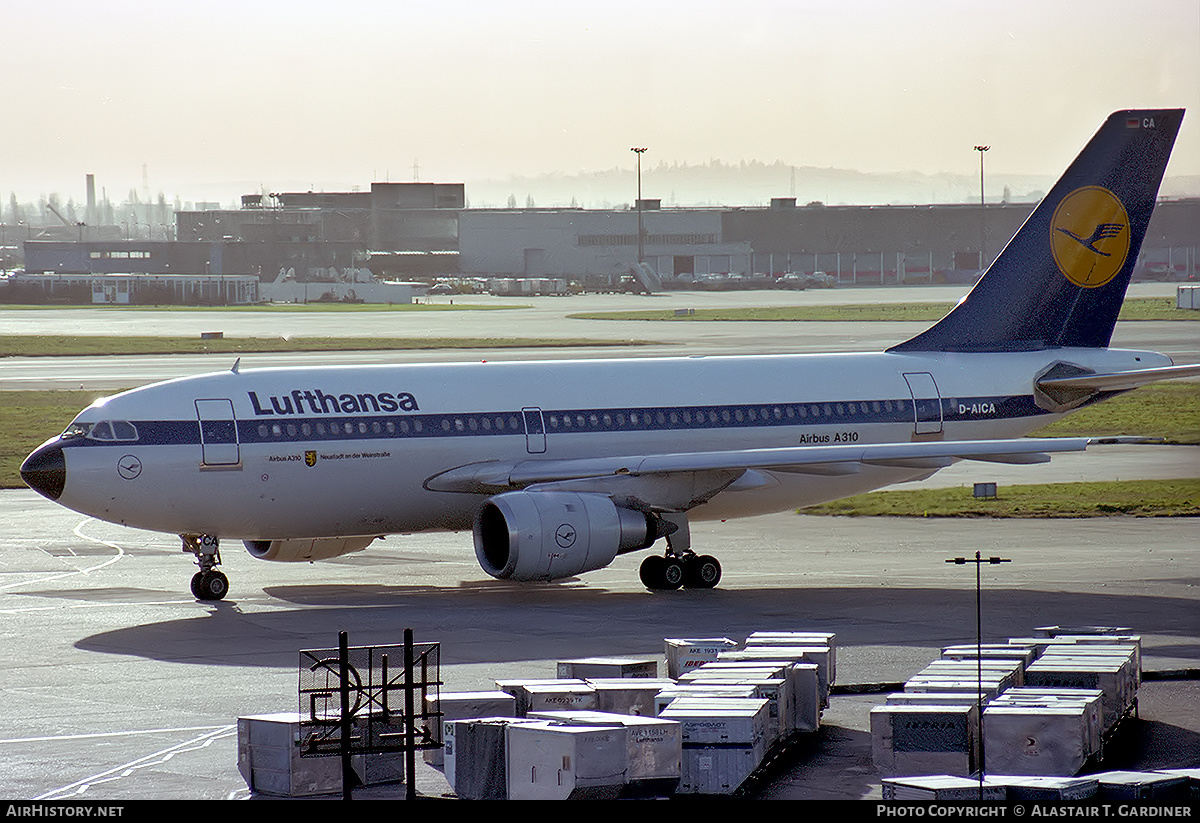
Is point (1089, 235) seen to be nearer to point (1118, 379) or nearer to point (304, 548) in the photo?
point (1118, 379)

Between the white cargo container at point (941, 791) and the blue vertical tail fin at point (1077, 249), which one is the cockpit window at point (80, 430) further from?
the white cargo container at point (941, 791)

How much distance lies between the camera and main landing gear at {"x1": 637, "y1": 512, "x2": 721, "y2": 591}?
33.5 m

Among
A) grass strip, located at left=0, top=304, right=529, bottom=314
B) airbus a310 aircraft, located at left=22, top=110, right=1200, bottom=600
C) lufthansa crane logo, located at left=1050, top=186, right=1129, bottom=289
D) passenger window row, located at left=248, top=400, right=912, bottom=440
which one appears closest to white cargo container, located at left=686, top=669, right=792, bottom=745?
airbus a310 aircraft, located at left=22, top=110, right=1200, bottom=600

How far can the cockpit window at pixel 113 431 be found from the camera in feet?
103

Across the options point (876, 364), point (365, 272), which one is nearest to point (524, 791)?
point (876, 364)

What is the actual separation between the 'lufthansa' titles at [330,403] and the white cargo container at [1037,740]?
57.6 feet

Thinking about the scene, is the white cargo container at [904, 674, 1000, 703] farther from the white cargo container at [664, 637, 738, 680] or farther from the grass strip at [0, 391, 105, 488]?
the grass strip at [0, 391, 105, 488]

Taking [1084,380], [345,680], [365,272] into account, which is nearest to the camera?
[345,680]

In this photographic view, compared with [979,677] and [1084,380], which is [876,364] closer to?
[1084,380]

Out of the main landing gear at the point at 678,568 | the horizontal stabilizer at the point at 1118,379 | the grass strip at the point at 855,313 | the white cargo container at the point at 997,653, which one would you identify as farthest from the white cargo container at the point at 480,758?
the grass strip at the point at 855,313

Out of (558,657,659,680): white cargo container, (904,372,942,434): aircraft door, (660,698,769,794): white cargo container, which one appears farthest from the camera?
(904,372,942,434): aircraft door

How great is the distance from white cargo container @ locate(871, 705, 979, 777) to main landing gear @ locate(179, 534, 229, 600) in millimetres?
17112

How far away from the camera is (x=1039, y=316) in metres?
39.2

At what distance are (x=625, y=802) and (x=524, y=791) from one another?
1050 mm
